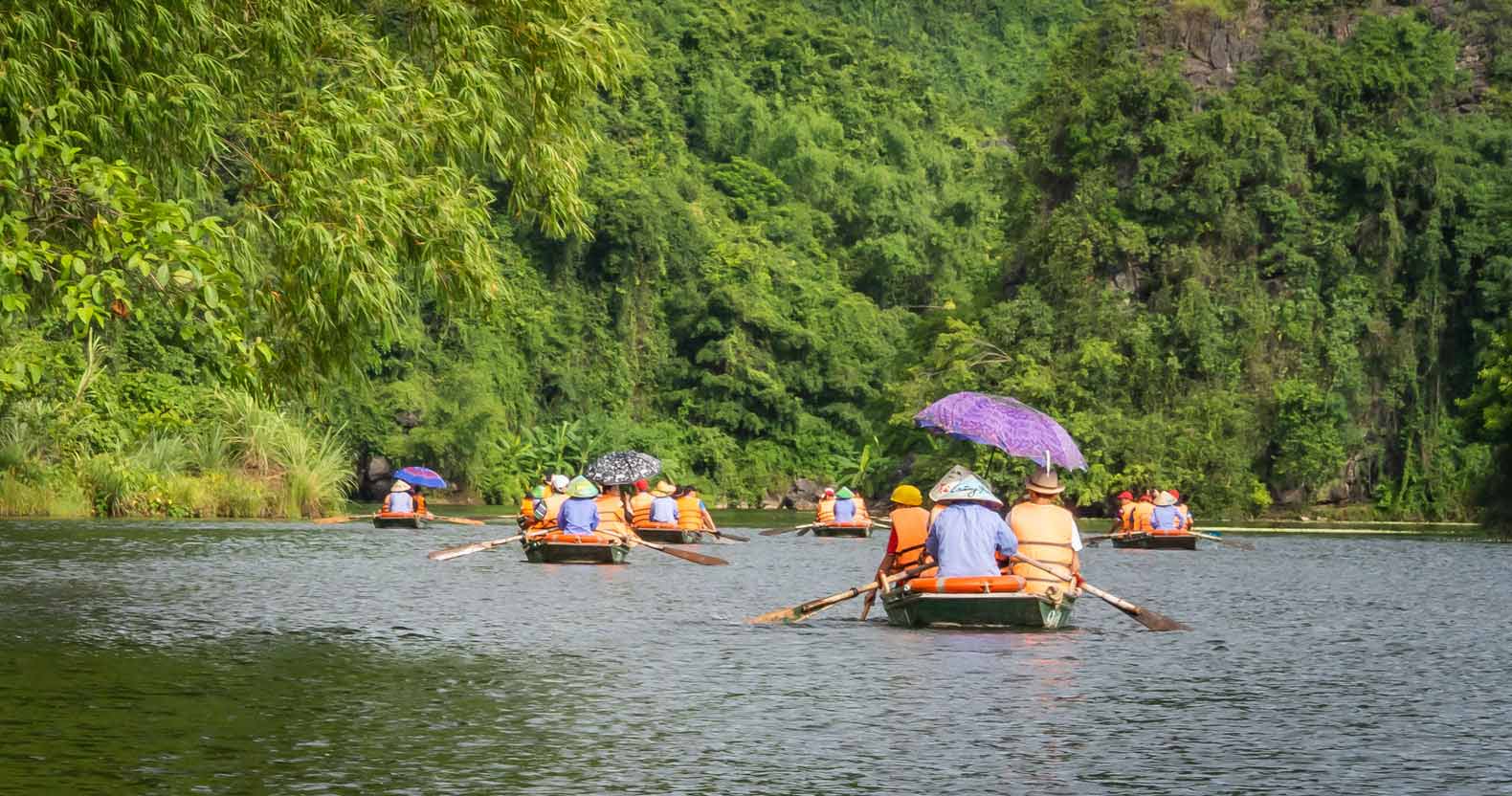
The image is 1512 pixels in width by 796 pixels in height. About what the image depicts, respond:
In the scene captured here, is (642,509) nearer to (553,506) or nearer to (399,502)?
(553,506)

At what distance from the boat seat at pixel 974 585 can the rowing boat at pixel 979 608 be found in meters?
0.01

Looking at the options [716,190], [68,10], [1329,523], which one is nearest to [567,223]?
[68,10]

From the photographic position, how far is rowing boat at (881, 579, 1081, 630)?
17562 mm

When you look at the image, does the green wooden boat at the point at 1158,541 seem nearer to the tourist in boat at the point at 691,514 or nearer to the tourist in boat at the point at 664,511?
the tourist in boat at the point at 691,514

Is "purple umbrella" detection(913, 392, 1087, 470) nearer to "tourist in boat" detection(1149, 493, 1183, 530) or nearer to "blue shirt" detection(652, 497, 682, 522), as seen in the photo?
"blue shirt" detection(652, 497, 682, 522)

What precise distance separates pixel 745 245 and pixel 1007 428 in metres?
65.0

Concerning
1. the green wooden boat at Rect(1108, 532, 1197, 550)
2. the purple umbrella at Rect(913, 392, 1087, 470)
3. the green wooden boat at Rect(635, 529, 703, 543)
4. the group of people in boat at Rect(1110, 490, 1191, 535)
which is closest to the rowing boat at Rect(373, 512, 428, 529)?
the green wooden boat at Rect(635, 529, 703, 543)

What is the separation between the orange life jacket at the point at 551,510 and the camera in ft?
96.4

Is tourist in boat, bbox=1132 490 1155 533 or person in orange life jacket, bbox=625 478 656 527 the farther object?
tourist in boat, bbox=1132 490 1155 533

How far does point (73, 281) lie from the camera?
14.5m

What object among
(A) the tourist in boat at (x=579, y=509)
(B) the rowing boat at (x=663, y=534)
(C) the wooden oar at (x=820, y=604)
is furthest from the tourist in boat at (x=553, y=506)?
(C) the wooden oar at (x=820, y=604)

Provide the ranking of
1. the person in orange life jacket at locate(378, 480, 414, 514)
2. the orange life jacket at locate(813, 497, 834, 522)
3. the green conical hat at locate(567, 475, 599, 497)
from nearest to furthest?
the green conical hat at locate(567, 475, 599, 497)
the orange life jacket at locate(813, 497, 834, 522)
the person in orange life jacket at locate(378, 480, 414, 514)

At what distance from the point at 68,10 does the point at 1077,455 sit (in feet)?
47.7

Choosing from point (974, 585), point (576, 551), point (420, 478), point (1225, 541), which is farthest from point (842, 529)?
point (974, 585)
